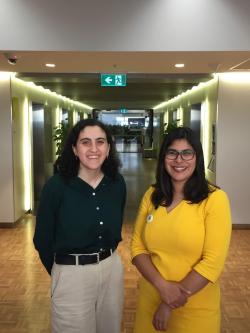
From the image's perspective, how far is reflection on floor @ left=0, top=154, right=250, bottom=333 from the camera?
3.39 m

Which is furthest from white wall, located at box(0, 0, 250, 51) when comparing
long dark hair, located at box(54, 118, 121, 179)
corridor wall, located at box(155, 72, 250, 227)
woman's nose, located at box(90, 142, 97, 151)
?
woman's nose, located at box(90, 142, 97, 151)

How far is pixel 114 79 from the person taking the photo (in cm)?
586

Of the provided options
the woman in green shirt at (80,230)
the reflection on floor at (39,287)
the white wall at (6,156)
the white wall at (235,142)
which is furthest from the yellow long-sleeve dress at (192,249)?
the white wall at (6,156)

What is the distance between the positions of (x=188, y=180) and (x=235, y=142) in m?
4.89

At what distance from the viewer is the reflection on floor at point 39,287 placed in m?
3.39

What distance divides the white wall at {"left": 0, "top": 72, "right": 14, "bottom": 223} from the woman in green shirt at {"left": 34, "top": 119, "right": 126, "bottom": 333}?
480cm

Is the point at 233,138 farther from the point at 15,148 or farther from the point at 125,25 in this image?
the point at 15,148

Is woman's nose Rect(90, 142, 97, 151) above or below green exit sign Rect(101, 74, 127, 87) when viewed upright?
below

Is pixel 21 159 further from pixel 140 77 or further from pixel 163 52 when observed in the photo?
pixel 163 52

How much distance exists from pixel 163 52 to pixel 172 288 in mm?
3162

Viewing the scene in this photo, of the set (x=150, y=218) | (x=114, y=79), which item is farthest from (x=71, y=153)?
(x=114, y=79)

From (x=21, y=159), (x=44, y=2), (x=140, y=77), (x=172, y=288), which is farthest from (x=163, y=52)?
(x=21, y=159)

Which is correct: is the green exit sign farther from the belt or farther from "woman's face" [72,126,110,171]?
the belt

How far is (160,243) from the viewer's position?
69.6 inches
